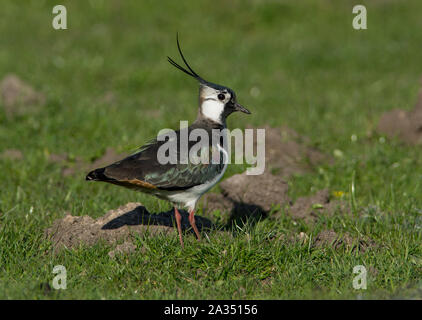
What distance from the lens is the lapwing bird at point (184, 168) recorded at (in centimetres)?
469

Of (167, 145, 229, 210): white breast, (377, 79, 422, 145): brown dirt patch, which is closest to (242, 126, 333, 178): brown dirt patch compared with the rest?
(377, 79, 422, 145): brown dirt patch

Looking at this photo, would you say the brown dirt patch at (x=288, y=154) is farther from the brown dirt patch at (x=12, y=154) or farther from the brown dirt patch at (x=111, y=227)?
the brown dirt patch at (x=12, y=154)

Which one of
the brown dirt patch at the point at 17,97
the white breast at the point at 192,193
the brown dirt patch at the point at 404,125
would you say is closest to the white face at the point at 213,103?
the white breast at the point at 192,193

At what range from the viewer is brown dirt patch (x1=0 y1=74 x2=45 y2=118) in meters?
8.87

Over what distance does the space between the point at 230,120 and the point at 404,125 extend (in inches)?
97.0

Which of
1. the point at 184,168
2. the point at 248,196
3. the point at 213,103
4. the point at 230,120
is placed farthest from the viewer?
the point at 230,120

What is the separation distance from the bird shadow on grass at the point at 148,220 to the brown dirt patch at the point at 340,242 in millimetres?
969

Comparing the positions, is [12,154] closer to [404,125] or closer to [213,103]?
[213,103]

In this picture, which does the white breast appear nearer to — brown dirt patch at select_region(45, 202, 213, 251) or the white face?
brown dirt patch at select_region(45, 202, 213, 251)

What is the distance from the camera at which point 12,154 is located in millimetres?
7738

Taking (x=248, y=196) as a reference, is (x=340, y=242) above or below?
below

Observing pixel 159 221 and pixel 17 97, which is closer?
pixel 159 221

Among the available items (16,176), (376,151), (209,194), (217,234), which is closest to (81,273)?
(217,234)

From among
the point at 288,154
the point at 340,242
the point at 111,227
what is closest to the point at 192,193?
the point at 111,227
